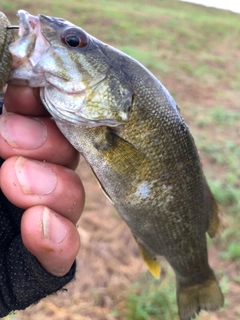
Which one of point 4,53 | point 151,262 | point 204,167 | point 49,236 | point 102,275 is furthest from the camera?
point 204,167

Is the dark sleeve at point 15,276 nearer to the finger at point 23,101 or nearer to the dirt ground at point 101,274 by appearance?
the finger at point 23,101

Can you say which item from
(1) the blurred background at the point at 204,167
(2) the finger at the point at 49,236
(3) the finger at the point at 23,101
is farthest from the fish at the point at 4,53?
(1) the blurred background at the point at 204,167

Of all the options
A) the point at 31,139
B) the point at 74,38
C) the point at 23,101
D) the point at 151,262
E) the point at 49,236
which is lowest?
the point at 151,262

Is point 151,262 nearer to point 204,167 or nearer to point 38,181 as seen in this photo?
point 38,181

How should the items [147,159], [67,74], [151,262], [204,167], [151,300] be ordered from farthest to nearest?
[204,167] → [151,300] → [151,262] → [147,159] → [67,74]

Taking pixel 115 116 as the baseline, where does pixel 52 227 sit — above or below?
below

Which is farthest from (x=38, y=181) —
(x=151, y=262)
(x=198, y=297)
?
(x=198, y=297)
